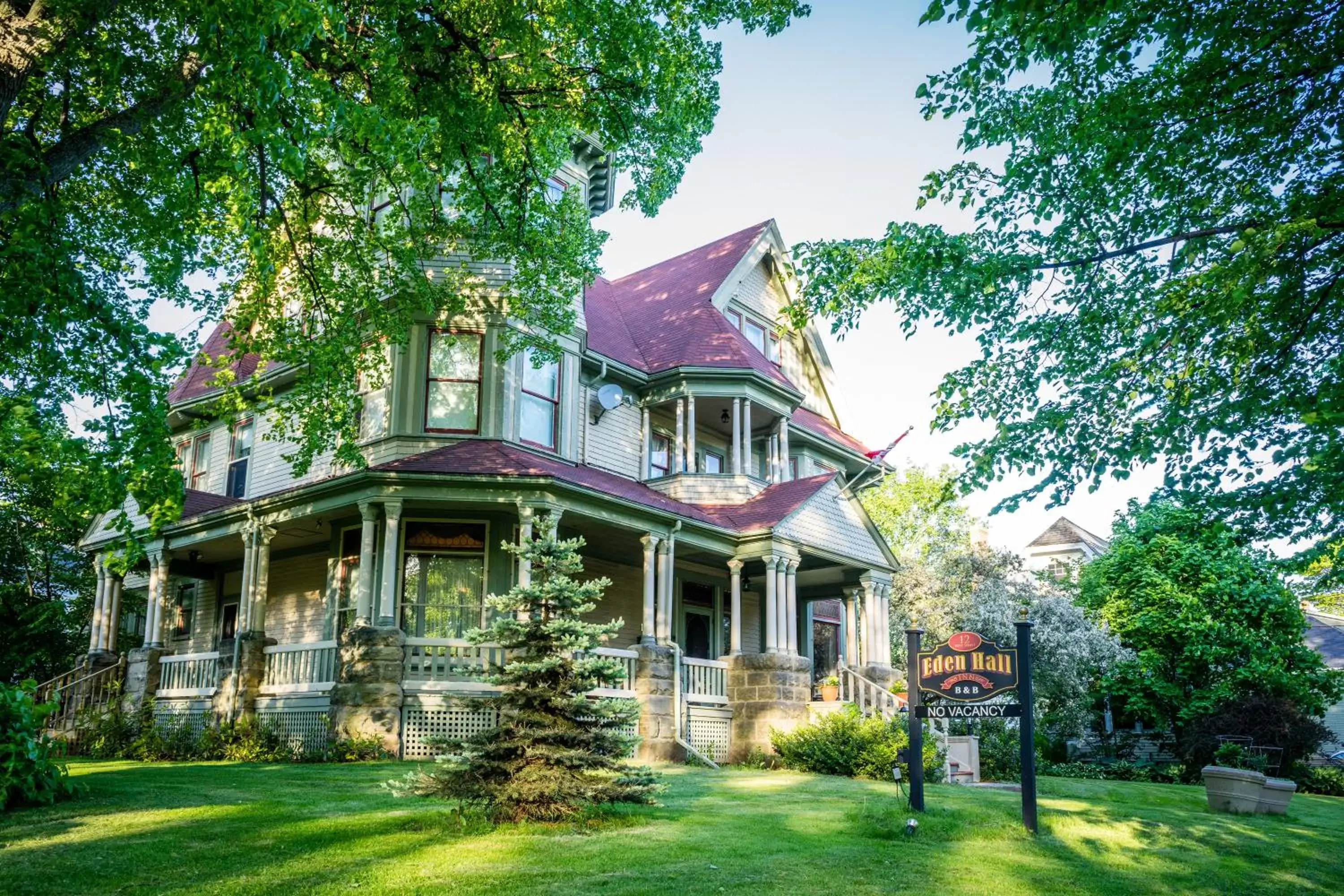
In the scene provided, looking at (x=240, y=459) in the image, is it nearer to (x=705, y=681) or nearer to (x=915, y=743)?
(x=705, y=681)

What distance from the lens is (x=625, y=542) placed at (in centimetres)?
2075

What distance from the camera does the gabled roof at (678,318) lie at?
22.7 m

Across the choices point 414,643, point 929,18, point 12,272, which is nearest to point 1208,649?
point 414,643

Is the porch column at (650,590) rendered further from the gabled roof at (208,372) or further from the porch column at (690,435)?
the gabled roof at (208,372)

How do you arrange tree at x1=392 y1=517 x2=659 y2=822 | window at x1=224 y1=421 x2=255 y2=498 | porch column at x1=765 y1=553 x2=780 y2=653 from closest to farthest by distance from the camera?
tree at x1=392 y1=517 x2=659 y2=822 < porch column at x1=765 y1=553 x2=780 y2=653 < window at x1=224 y1=421 x2=255 y2=498

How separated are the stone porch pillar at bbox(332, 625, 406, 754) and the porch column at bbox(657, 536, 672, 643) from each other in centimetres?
489

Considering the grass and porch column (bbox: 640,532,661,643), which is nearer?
the grass

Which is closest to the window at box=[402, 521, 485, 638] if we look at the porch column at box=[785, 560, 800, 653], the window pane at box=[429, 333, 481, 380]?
the window pane at box=[429, 333, 481, 380]

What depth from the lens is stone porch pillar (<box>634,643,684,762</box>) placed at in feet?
57.9

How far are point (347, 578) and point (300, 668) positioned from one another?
254 cm

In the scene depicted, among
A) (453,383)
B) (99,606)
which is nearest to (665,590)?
(453,383)

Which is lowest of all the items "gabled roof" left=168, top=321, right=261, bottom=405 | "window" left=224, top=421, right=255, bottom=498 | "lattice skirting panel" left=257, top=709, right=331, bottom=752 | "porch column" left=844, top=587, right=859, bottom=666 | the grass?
the grass

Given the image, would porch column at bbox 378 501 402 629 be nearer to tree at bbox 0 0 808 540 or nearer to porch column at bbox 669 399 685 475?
tree at bbox 0 0 808 540

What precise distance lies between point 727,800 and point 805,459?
15621 mm
